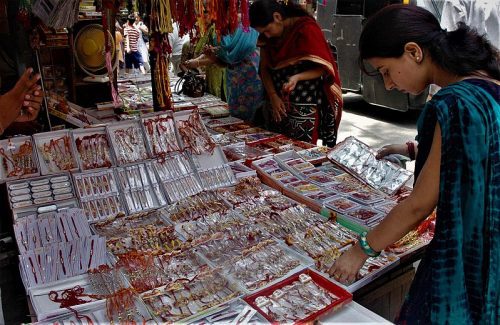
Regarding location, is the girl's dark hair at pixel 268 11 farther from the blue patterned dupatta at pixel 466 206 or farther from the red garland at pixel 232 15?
the blue patterned dupatta at pixel 466 206

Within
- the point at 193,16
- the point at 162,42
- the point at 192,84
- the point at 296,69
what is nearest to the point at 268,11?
the point at 296,69

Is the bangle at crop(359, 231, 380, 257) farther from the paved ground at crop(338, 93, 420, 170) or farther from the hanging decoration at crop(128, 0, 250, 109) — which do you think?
the paved ground at crop(338, 93, 420, 170)

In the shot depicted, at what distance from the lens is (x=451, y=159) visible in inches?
53.2

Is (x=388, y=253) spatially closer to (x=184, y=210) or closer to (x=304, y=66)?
(x=184, y=210)

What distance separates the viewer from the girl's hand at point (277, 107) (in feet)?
12.0

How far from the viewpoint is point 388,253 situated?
6.70 ft

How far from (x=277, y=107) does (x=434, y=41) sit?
2249 millimetres

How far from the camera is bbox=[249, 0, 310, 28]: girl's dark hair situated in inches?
136

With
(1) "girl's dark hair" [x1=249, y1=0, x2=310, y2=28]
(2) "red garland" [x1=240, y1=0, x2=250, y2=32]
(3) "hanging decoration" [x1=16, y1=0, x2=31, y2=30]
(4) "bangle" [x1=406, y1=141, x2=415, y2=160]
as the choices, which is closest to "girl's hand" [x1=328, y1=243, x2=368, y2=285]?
(4) "bangle" [x1=406, y1=141, x2=415, y2=160]

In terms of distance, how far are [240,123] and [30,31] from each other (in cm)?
191

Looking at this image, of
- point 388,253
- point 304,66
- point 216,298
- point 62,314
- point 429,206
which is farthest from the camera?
point 304,66

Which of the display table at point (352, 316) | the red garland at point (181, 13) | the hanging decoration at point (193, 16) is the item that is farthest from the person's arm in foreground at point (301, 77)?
the display table at point (352, 316)

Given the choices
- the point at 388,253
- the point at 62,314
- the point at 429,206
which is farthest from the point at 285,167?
the point at 62,314

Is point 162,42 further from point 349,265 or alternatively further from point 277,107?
point 349,265
